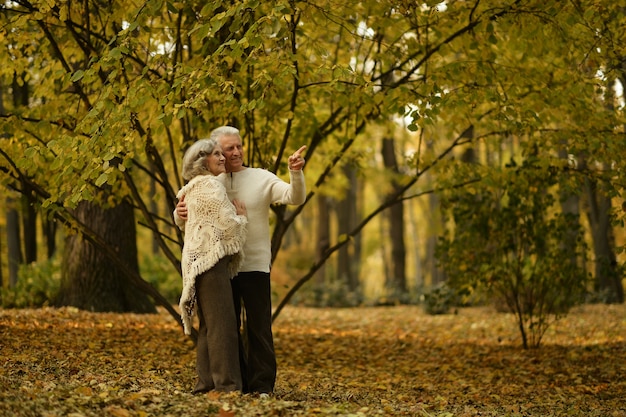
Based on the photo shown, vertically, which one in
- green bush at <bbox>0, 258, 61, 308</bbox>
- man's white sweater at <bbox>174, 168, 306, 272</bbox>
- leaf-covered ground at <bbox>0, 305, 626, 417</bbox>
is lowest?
leaf-covered ground at <bbox>0, 305, 626, 417</bbox>

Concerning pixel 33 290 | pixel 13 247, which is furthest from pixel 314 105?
pixel 13 247

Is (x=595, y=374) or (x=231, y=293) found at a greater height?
(x=231, y=293)

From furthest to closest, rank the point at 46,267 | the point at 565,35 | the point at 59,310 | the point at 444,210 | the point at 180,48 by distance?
the point at 46,267, the point at 59,310, the point at 444,210, the point at 180,48, the point at 565,35

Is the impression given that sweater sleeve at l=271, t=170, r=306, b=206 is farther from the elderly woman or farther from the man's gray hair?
the man's gray hair

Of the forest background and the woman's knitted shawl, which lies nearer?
the woman's knitted shawl

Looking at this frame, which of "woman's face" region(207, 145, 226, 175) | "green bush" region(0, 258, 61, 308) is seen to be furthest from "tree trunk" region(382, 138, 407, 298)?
"woman's face" region(207, 145, 226, 175)

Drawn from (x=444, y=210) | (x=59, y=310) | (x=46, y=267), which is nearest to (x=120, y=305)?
(x=59, y=310)

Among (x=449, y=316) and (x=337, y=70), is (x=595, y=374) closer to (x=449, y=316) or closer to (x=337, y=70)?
(x=337, y=70)

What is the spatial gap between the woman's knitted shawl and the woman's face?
0.22 feet

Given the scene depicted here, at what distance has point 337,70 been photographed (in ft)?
18.1

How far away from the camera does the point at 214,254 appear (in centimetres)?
505

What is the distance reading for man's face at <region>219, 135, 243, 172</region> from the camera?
5.30m

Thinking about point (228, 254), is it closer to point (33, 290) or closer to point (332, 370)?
point (332, 370)

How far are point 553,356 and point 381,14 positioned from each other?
4.45 meters
